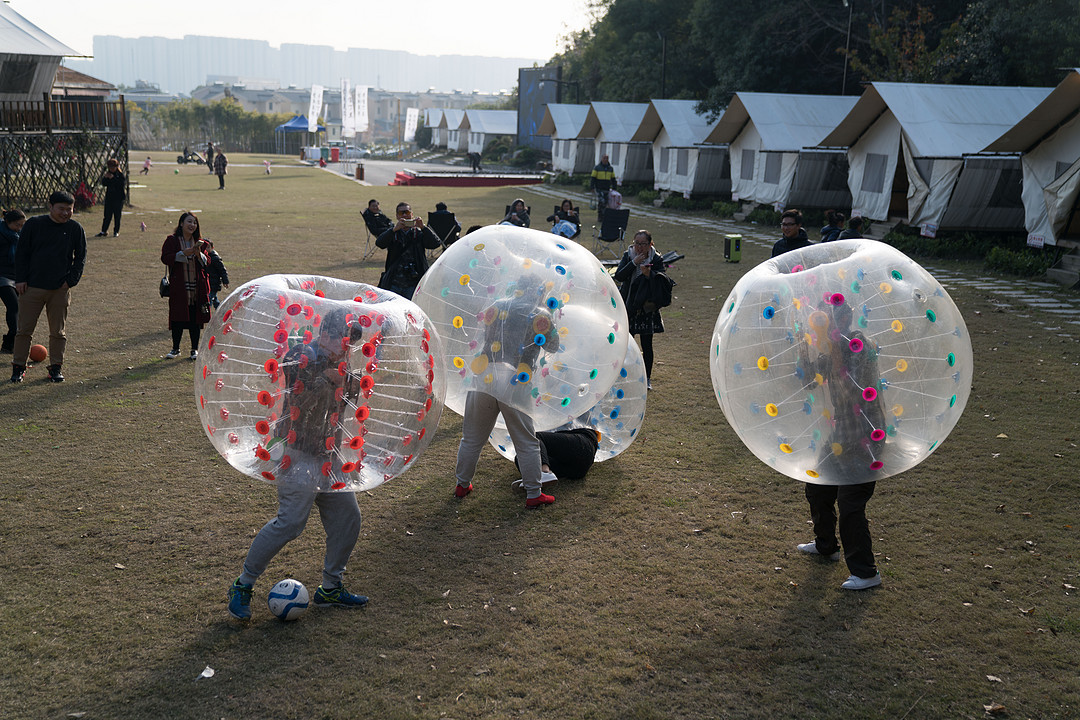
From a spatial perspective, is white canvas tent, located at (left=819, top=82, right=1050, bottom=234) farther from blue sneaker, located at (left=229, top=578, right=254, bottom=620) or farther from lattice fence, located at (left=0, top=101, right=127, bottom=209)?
lattice fence, located at (left=0, top=101, right=127, bottom=209)

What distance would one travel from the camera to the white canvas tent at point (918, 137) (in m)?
20.7

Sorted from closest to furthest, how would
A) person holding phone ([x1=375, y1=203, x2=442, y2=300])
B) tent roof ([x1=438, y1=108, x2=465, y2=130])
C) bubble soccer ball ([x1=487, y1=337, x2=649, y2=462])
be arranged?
1. bubble soccer ball ([x1=487, y1=337, x2=649, y2=462])
2. person holding phone ([x1=375, y1=203, x2=442, y2=300])
3. tent roof ([x1=438, y1=108, x2=465, y2=130])

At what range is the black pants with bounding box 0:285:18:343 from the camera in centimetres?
999

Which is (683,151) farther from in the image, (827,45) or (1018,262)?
(1018,262)

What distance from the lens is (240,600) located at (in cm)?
482

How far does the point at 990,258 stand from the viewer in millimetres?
18281

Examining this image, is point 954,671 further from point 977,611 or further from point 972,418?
point 972,418

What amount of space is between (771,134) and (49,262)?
23761mm

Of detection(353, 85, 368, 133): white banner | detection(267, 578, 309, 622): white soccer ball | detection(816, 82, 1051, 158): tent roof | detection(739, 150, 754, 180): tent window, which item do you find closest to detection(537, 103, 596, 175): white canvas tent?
detection(739, 150, 754, 180): tent window

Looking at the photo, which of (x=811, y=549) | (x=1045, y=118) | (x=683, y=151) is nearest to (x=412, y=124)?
(x=683, y=151)

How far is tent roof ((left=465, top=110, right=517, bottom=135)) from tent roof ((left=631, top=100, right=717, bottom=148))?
43.0 meters

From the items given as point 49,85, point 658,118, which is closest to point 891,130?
point 658,118

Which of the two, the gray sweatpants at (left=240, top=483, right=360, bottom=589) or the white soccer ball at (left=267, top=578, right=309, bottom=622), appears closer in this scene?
the gray sweatpants at (left=240, top=483, right=360, bottom=589)

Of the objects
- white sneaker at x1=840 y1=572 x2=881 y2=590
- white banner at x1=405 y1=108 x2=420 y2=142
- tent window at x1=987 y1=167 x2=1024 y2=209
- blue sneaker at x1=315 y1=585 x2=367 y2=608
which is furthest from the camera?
white banner at x1=405 y1=108 x2=420 y2=142
